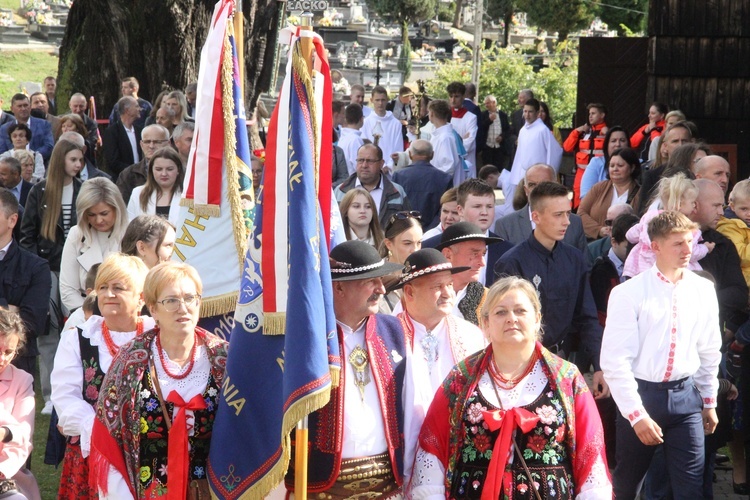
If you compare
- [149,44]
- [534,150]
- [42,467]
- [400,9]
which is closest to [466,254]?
[42,467]

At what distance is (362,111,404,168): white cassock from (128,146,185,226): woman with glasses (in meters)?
6.33

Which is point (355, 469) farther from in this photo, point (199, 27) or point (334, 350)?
point (199, 27)

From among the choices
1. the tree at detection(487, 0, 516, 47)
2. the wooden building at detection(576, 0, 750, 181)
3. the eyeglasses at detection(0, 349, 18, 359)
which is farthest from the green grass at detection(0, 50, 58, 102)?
the eyeglasses at detection(0, 349, 18, 359)

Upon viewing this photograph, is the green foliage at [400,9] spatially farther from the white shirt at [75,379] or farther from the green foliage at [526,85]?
the white shirt at [75,379]

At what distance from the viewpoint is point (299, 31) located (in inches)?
183

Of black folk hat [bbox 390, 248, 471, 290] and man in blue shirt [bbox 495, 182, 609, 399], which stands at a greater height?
black folk hat [bbox 390, 248, 471, 290]

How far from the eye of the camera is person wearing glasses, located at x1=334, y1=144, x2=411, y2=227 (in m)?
9.18

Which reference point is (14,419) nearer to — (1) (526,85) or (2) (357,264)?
(2) (357,264)

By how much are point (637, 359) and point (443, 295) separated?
1.58 metres

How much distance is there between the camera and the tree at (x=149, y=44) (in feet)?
43.5

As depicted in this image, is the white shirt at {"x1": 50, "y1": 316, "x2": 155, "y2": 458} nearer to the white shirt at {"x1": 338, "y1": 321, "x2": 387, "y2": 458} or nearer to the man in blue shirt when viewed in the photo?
the white shirt at {"x1": 338, "y1": 321, "x2": 387, "y2": 458}

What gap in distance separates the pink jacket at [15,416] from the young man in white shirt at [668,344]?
120 inches

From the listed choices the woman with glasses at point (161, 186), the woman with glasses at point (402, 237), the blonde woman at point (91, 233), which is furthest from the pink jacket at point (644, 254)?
the blonde woman at point (91, 233)

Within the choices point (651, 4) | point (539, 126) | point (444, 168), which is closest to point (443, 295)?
point (444, 168)
